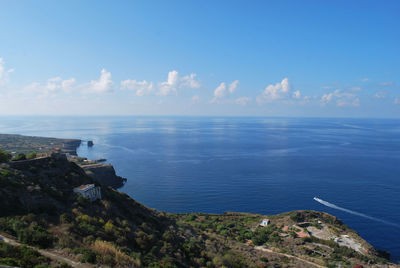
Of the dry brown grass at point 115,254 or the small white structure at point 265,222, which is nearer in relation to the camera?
the dry brown grass at point 115,254

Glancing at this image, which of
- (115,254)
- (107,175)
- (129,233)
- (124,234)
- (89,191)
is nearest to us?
(115,254)

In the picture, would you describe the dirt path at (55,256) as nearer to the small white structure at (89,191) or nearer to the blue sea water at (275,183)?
the small white structure at (89,191)

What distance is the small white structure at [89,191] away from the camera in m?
26.7

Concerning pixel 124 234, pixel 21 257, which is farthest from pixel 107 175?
pixel 21 257

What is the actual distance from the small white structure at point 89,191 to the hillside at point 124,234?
0.88 metres

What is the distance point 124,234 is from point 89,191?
28.1 feet

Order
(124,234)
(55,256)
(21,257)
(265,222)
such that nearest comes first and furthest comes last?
(21,257), (55,256), (124,234), (265,222)

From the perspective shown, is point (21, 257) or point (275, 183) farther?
point (275, 183)

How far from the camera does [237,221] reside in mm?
46156

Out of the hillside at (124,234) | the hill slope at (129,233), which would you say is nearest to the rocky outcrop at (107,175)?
the hill slope at (129,233)

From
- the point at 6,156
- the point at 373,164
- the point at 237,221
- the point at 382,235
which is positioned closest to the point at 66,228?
the point at 6,156

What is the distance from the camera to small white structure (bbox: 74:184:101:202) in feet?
87.6

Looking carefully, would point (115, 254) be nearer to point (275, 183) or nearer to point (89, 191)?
point (89, 191)

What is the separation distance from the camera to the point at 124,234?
21.8 metres
